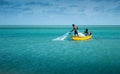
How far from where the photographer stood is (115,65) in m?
13.9

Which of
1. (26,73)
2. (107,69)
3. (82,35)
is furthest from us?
(82,35)

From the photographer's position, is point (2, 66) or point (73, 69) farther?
point (2, 66)

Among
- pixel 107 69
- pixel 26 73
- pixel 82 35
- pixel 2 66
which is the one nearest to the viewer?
pixel 26 73

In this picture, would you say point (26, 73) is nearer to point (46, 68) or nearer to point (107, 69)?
point (46, 68)

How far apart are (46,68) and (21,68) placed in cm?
145

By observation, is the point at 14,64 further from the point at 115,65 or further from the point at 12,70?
the point at 115,65

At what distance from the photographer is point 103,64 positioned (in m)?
14.3

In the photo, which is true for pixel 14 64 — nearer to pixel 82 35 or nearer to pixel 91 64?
pixel 91 64

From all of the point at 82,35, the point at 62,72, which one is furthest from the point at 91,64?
the point at 82,35

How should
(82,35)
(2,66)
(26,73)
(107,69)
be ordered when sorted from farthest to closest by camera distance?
(82,35) < (2,66) < (107,69) < (26,73)

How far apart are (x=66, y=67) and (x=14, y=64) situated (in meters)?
3.42

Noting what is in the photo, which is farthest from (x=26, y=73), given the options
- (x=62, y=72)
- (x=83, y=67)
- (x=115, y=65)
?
(x=115, y=65)

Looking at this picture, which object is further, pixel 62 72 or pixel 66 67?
pixel 66 67

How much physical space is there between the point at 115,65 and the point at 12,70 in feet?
20.3
